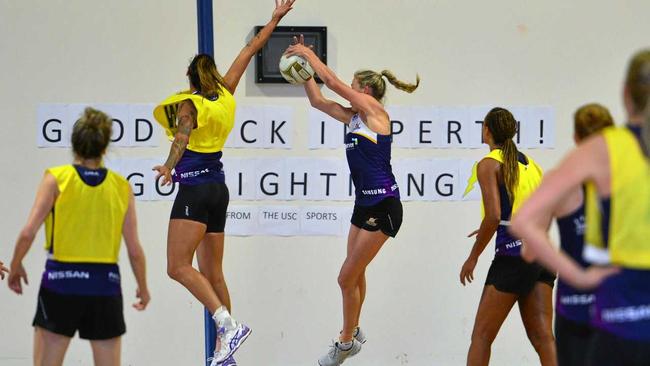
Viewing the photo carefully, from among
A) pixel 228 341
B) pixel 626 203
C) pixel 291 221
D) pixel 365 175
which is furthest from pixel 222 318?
pixel 626 203

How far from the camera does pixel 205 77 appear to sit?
18.3 ft

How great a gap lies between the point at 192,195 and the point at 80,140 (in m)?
1.65

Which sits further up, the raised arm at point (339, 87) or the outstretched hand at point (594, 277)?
the raised arm at point (339, 87)

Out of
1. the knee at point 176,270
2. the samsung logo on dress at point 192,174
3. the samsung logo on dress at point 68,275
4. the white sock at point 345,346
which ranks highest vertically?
the samsung logo on dress at point 192,174

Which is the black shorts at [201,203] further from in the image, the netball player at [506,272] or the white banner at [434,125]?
the netball player at [506,272]

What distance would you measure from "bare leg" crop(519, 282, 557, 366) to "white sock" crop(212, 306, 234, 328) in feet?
5.46

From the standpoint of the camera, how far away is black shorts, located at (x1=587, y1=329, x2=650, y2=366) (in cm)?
258

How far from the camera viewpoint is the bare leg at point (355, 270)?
5910mm

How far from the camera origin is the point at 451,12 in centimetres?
684

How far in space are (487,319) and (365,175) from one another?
142cm

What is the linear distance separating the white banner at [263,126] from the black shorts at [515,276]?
2402 mm

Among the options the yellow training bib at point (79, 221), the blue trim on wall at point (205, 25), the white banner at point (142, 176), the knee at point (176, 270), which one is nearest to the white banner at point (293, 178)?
the white banner at point (142, 176)

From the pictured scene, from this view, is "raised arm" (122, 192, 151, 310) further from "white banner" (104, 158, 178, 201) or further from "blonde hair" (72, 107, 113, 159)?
"white banner" (104, 158, 178, 201)

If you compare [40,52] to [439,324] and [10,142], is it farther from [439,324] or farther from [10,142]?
[439,324]
